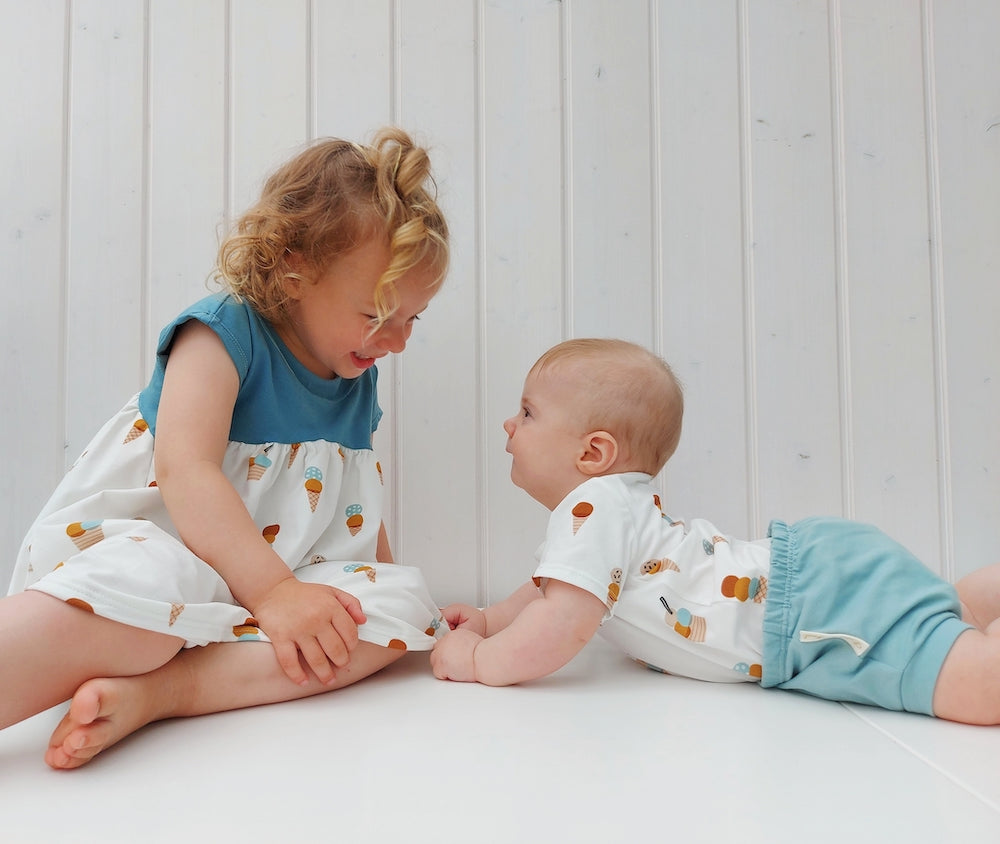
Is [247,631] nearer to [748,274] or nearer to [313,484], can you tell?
[313,484]

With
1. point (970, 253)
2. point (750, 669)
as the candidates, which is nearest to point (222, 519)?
point (750, 669)

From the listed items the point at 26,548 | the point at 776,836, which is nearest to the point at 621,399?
the point at 776,836

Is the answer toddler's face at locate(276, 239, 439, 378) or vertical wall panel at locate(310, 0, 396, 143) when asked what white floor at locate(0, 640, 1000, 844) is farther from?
vertical wall panel at locate(310, 0, 396, 143)

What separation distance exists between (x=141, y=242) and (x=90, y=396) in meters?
0.24

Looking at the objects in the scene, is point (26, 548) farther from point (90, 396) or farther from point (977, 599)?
point (977, 599)

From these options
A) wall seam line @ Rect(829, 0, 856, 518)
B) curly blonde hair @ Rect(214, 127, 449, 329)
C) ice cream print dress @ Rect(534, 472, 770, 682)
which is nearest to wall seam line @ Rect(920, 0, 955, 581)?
wall seam line @ Rect(829, 0, 856, 518)

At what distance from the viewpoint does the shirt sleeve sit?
34.1 inches

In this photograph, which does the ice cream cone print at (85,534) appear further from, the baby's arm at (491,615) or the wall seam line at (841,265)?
the wall seam line at (841,265)

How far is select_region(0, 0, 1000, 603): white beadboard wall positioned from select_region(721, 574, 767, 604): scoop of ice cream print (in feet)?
1.38

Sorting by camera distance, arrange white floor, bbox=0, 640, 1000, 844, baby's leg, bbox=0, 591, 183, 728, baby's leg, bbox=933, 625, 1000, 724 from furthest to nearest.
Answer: baby's leg, bbox=933, 625, 1000, 724, baby's leg, bbox=0, 591, 183, 728, white floor, bbox=0, 640, 1000, 844

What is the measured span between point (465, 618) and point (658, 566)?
0.91 feet

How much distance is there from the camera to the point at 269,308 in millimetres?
1019

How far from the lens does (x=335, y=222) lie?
98cm

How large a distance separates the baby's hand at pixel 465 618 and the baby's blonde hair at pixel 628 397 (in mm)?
264
